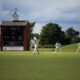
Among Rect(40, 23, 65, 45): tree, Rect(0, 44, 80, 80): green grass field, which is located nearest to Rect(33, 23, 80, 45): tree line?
Rect(40, 23, 65, 45): tree

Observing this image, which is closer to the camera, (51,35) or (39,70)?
(39,70)

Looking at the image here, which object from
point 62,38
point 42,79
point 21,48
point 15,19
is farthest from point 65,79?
point 62,38

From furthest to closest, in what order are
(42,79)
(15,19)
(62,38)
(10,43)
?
(62,38) < (15,19) < (10,43) < (42,79)

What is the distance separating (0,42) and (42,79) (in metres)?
64.2

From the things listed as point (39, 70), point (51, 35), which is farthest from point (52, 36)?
point (39, 70)

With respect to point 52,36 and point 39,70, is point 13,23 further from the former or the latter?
point 52,36

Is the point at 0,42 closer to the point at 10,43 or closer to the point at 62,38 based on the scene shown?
the point at 10,43

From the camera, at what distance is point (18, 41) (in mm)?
75438

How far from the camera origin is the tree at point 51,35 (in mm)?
157375

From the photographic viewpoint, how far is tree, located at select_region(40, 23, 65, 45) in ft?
516

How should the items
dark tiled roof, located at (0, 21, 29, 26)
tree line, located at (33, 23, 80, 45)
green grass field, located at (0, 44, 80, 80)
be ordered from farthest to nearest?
tree line, located at (33, 23, 80, 45) → dark tiled roof, located at (0, 21, 29, 26) → green grass field, located at (0, 44, 80, 80)

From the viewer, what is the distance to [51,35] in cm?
16025

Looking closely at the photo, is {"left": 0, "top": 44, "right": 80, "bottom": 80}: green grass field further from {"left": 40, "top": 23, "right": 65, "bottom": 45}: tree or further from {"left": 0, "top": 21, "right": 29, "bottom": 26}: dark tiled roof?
{"left": 40, "top": 23, "right": 65, "bottom": 45}: tree

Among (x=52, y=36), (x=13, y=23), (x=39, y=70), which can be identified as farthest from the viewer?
(x=52, y=36)
